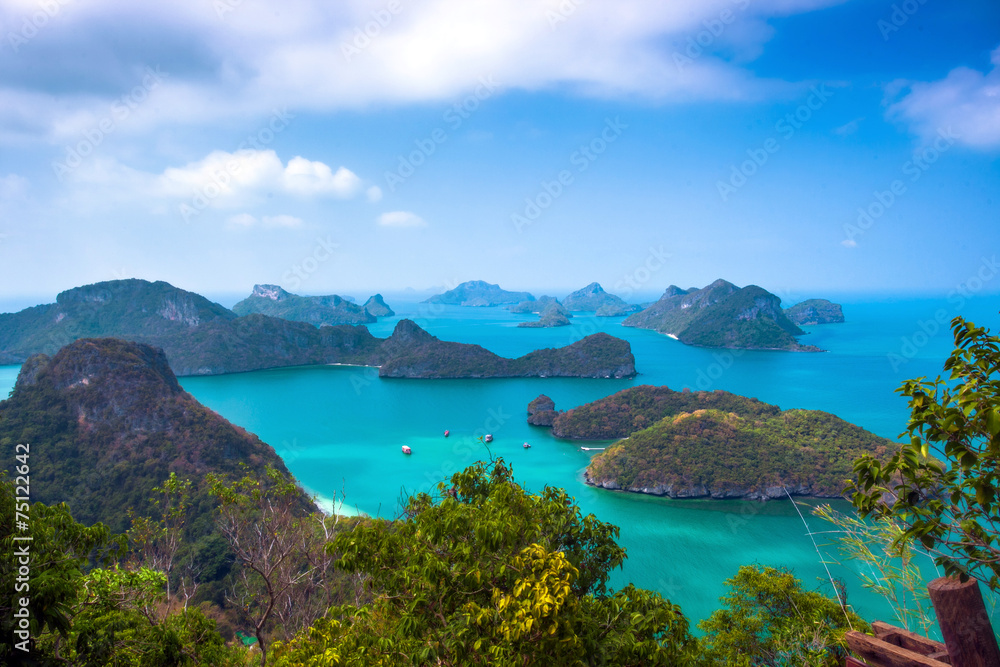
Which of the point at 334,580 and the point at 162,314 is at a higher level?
the point at 162,314

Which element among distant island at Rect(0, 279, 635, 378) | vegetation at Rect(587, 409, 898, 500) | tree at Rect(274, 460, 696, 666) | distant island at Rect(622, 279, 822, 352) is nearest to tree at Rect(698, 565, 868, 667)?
tree at Rect(274, 460, 696, 666)

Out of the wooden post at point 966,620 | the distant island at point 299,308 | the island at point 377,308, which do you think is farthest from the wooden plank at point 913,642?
the island at point 377,308

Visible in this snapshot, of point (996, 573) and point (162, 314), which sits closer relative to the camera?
point (996, 573)

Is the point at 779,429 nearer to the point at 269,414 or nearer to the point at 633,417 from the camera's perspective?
the point at 633,417

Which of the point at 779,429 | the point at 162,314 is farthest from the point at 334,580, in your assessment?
the point at 162,314

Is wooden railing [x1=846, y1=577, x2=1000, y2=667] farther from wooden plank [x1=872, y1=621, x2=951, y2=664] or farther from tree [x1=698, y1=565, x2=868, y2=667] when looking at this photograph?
tree [x1=698, y1=565, x2=868, y2=667]

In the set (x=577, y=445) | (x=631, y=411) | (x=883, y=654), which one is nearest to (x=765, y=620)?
(x=883, y=654)
